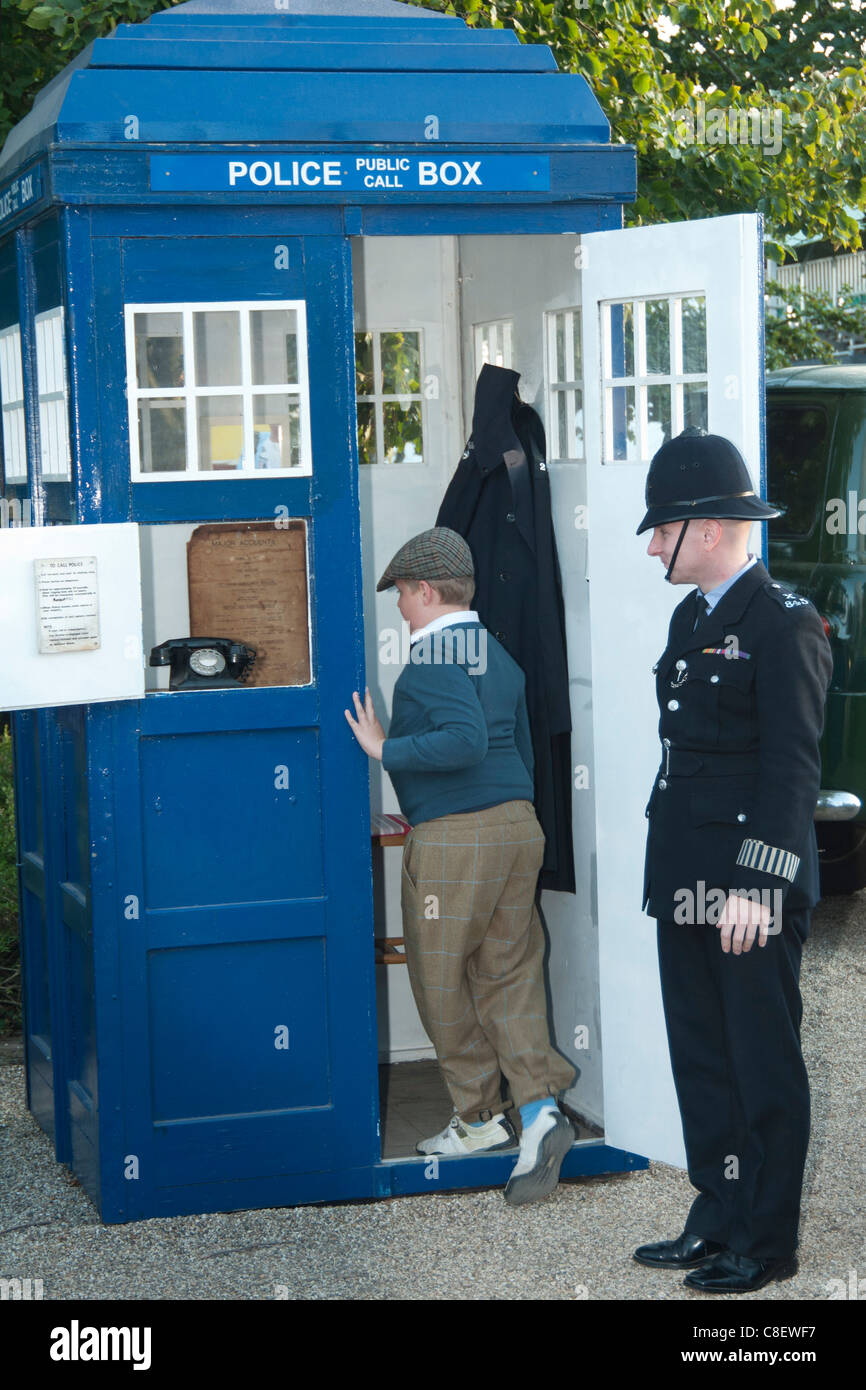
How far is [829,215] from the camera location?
29.6ft

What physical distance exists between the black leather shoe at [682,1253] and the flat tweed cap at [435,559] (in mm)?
1751

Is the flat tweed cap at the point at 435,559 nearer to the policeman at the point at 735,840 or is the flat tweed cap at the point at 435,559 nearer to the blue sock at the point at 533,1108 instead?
the policeman at the point at 735,840

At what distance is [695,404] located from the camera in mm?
4402

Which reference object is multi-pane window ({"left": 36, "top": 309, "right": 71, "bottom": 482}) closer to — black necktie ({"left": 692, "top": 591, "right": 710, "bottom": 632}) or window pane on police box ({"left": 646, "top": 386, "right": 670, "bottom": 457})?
window pane on police box ({"left": 646, "top": 386, "right": 670, "bottom": 457})

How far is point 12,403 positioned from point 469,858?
A: 6.50ft

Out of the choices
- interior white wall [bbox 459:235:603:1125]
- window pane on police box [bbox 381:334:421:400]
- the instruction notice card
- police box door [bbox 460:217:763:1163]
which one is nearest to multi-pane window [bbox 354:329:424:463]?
window pane on police box [bbox 381:334:421:400]

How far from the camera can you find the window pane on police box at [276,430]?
174 inches

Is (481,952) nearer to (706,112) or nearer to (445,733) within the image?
(445,733)

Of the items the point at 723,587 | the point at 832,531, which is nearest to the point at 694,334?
the point at 723,587

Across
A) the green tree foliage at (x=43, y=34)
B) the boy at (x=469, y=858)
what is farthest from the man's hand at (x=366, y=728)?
the green tree foliage at (x=43, y=34)

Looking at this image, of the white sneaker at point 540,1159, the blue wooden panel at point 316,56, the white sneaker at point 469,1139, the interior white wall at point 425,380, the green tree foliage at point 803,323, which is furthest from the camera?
the green tree foliage at point 803,323

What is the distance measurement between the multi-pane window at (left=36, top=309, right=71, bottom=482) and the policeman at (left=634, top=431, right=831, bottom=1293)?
1564 mm

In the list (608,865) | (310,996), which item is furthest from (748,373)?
(310,996)
